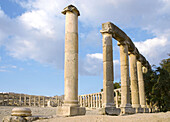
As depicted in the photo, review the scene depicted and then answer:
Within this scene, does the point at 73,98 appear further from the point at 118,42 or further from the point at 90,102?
the point at 90,102

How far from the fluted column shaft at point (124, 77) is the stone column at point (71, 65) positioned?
27.9 ft

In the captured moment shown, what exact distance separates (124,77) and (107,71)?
4303 millimetres

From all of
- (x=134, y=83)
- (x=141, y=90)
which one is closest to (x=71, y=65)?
(x=134, y=83)

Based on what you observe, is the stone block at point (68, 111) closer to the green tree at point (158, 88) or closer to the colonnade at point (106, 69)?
the colonnade at point (106, 69)

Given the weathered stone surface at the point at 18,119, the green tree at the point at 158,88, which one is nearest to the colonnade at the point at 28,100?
the green tree at the point at 158,88

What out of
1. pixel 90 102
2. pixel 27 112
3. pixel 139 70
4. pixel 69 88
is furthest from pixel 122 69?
pixel 90 102

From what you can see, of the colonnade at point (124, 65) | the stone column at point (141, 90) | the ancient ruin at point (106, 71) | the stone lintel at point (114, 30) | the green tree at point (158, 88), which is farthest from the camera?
the green tree at point (158, 88)

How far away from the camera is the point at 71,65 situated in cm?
1428

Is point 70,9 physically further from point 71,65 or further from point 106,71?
point 106,71

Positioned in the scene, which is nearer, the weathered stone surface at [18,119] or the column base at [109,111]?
the weathered stone surface at [18,119]

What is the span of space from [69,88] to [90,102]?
1877 inches

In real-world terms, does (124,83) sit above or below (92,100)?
above

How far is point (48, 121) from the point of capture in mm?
11477

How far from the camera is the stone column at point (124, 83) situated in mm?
20647
